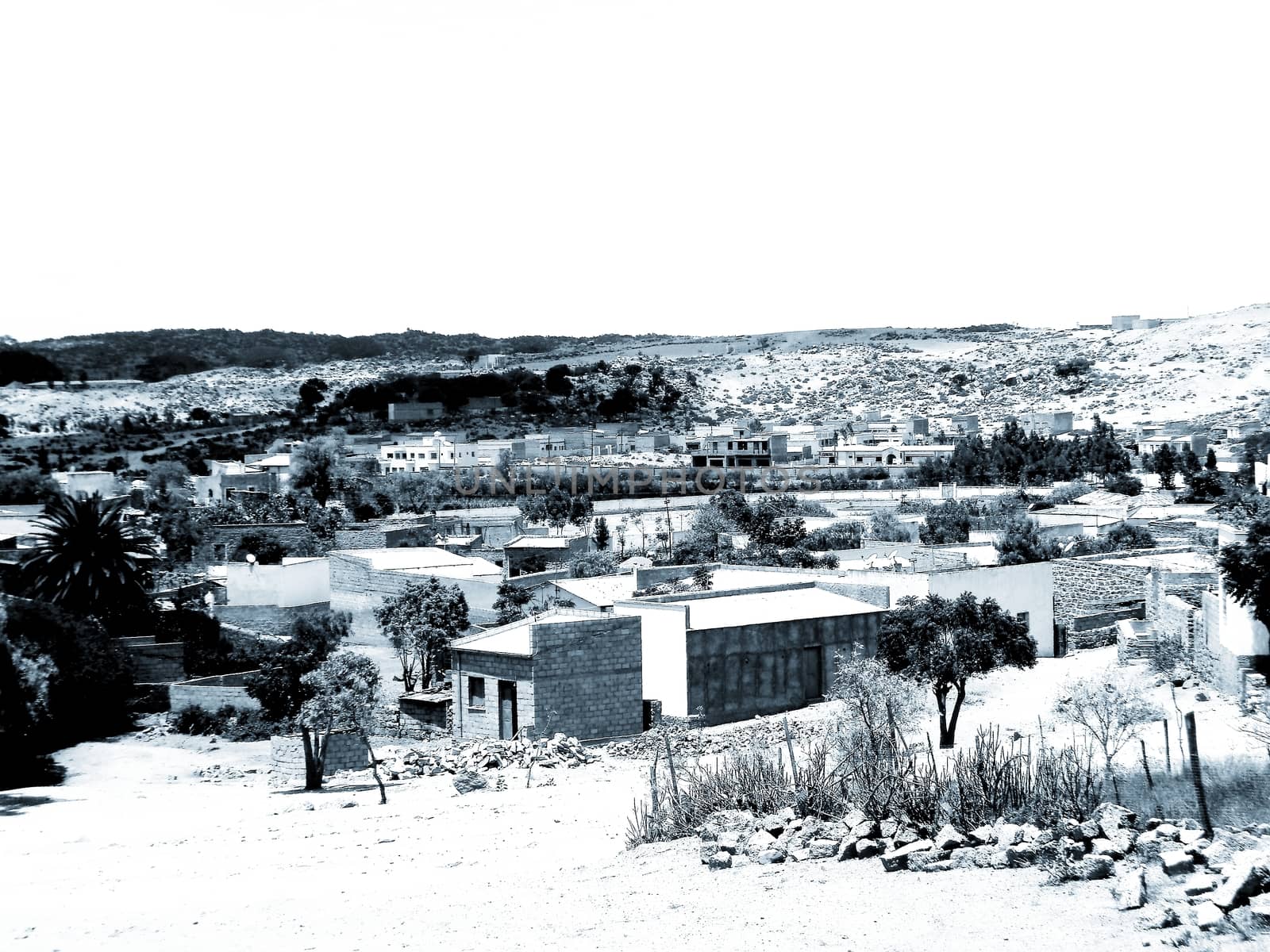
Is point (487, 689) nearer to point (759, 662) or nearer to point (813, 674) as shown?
point (759, 662)

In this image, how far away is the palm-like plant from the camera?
33031mm

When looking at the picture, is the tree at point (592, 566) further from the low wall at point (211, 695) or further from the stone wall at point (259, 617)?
the low wall at point (211, 695)

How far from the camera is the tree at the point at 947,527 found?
51000mm

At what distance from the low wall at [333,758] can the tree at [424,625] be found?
779 centimetres

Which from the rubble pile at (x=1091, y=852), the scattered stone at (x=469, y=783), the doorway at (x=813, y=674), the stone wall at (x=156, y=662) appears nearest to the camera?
the rubble pile at (x=1091, y=852)

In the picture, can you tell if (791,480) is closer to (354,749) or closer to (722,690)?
(722,690)

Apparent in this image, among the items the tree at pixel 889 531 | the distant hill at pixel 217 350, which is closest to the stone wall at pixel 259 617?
the tree at pixel 889 531

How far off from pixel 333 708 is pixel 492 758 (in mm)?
2540

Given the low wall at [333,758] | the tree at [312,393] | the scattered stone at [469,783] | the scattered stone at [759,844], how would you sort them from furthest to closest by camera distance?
1. the tree at [312,393]
2. the low wall at [333,758]
3. the scattered stone at [469,783]
4. the scattered stone at [759,844]

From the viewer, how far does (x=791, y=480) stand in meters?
80.9

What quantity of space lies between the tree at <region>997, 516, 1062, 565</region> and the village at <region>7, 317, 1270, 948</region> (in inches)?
9.3

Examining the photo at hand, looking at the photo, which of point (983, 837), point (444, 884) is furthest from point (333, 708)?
point (983, 837)

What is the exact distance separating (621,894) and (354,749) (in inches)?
455

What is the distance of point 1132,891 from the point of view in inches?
392
